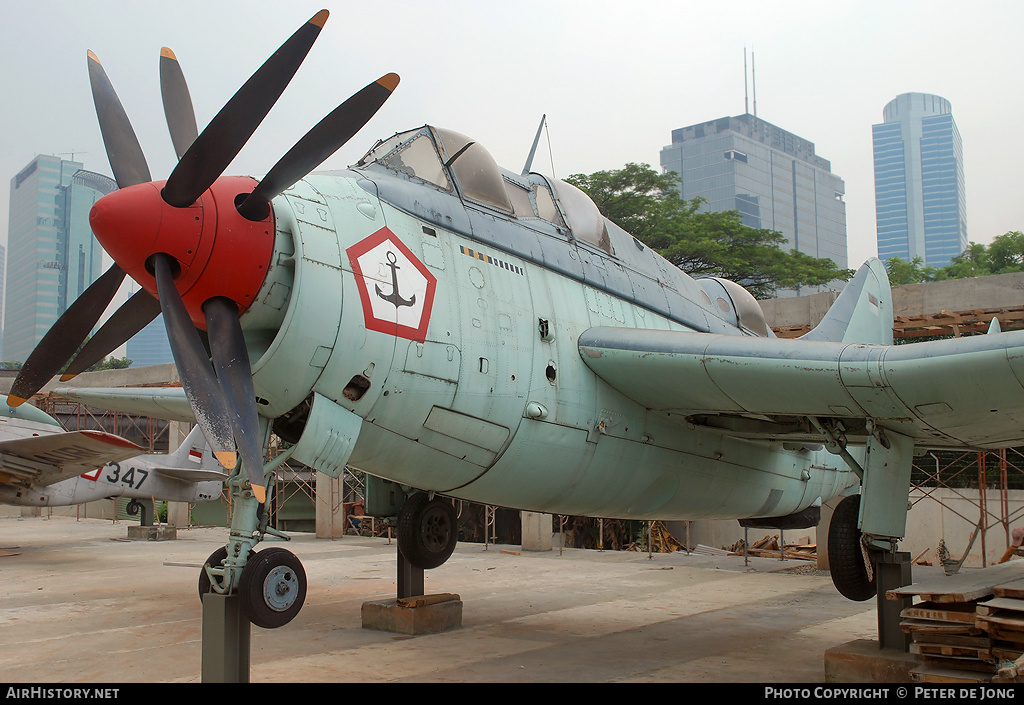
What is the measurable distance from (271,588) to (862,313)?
883 centimetres

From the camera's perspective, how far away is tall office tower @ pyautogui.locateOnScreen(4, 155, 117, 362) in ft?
371

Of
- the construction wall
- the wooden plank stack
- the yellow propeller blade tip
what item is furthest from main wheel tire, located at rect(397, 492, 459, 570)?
the construction wall

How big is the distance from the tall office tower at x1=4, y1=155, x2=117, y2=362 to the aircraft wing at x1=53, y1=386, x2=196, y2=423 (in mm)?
111234

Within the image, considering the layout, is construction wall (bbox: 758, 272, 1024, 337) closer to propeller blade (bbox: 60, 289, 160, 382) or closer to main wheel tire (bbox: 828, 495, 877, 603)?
main wheel tire (bbox: 828, 495, 877, 603)

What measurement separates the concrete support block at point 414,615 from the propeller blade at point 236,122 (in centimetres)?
599

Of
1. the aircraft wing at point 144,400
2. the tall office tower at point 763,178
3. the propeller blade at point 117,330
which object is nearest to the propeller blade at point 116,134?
the propeller blade at point 117,330

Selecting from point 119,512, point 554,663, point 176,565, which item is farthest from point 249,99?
point 119,512

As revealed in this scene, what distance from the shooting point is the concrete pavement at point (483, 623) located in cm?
740

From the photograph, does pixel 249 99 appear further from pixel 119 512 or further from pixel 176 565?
pixel 119 512

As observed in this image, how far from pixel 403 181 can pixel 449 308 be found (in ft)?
3.94

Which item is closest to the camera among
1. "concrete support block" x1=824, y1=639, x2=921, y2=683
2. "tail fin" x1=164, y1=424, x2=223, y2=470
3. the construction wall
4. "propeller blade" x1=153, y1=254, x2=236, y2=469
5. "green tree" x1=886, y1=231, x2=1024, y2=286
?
"propeller blade" x1=153, y1=254, x2=236, y2=469

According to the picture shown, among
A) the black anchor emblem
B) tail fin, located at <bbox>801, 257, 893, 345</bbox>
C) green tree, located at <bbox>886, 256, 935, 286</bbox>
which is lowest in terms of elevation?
the black anchor emblem

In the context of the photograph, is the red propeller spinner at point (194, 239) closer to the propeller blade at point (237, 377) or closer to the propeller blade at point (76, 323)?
the propeller blade at point (237, 377)

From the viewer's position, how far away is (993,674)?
229 inches
